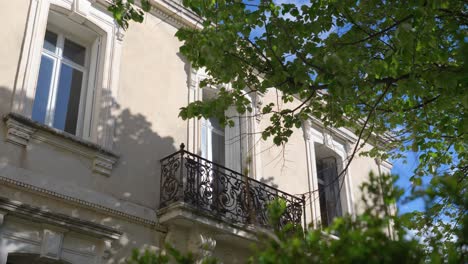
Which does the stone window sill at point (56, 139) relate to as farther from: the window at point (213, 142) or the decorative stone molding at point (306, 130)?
the decorative stone molding at point (306, 130)

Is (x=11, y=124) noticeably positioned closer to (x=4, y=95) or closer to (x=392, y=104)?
(x=4, y=95)

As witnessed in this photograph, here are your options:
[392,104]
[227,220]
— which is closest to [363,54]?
[392,104]

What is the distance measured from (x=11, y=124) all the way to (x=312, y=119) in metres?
7.63

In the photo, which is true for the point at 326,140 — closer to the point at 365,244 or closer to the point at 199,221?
the point at 199,221

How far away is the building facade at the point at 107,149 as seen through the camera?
7.58 metres

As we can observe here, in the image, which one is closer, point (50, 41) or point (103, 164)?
point (103, 164)

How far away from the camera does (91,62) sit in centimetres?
955

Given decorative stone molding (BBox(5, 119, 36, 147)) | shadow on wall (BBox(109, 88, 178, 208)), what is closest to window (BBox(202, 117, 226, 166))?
shadow on wall (BBox(109, 88, 178, 208))

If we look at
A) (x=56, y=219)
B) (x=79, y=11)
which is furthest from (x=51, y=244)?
(x=79, y=11)

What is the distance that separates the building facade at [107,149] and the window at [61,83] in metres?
0.02

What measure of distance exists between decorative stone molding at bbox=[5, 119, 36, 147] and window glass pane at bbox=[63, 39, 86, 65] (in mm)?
2063

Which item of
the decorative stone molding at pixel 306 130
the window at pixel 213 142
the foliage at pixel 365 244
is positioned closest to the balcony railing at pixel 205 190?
the window at pixel 213 142

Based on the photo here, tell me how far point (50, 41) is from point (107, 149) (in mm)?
2149

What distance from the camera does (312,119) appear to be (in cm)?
1347
